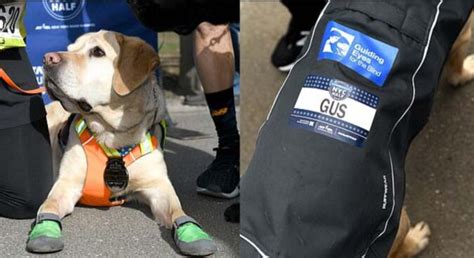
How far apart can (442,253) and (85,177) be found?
139cm

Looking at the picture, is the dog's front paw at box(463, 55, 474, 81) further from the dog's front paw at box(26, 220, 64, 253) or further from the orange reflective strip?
the orange reflective strip

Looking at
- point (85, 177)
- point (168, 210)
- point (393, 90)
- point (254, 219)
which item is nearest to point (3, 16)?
point (85, 177)

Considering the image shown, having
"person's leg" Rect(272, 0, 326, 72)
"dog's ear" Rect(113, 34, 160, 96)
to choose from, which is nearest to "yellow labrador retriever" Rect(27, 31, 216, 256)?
"dog's ear" Rect(113, 34, 160, 96)

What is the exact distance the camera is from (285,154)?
5.72 feet

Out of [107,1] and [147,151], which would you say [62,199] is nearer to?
[147,151]

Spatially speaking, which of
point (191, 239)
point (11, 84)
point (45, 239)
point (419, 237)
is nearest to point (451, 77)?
point (419, 237)

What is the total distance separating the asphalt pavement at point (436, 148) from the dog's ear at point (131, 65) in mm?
602

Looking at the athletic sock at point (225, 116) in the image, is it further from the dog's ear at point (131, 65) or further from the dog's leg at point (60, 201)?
the dog's leg at point (60, 201)

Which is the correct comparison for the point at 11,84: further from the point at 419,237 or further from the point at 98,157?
the point at 419,237

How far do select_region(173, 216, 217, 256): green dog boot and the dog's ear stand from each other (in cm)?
59

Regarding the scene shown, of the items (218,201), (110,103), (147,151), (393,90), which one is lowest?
(218,201)

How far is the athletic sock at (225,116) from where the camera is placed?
3.23 meters

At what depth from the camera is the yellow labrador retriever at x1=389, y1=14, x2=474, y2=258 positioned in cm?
212

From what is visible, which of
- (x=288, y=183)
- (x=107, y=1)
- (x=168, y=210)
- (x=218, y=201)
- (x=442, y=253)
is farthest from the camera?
(x=107, y=1)
